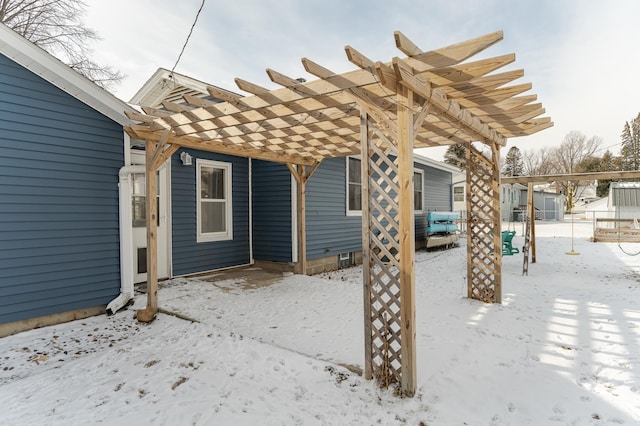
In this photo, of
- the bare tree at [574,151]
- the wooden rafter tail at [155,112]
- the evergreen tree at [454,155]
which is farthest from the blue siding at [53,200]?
the bare tree at [574,151]

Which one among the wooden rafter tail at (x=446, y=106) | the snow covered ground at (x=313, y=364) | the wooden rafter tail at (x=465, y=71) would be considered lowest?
the snow covered ground at (x=313, y=364)

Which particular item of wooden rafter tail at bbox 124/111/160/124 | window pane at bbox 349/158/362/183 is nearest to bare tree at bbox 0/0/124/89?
wooden rafter tail at bbox 124/111/160/124

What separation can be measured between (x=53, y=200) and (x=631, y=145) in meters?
47.3

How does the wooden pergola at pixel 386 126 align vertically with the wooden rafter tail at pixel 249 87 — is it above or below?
below

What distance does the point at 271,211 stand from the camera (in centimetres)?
718

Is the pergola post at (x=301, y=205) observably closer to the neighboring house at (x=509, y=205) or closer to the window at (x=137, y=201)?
the window at (x=137, y=201)

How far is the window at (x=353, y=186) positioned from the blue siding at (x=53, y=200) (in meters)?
5.14

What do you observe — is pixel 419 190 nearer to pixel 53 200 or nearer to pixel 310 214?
pixel 310 214

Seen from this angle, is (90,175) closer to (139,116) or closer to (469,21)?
(139,116)

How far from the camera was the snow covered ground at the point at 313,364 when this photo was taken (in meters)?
2.40

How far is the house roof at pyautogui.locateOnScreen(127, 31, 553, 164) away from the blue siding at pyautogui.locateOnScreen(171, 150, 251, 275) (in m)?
1.56

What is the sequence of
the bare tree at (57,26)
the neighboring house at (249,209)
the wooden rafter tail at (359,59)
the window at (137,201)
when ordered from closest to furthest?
the wooden rafter tail at (359,59) → the window at (137,201) → the neighboring house at (249,209) → the bare tree at (57,26)

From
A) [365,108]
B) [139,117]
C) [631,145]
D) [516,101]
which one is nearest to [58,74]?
[139,117]

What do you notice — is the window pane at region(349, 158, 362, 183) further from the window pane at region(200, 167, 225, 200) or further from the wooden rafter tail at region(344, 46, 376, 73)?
the wooden rafter tail at region(344, 46, 376, 73)
